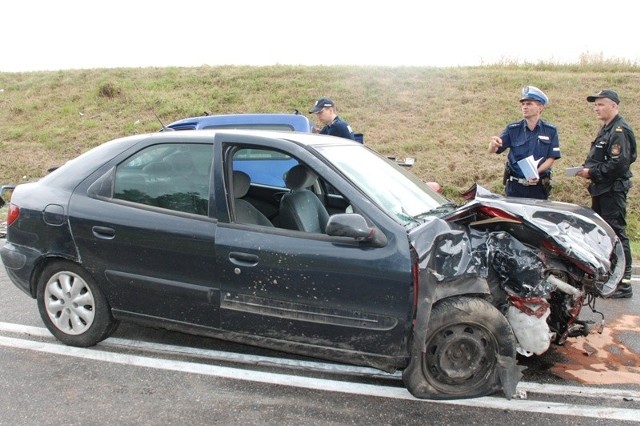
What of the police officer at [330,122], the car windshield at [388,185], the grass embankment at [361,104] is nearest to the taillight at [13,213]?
the car windshield at [388,185]

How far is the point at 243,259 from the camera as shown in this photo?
3150 millimetres

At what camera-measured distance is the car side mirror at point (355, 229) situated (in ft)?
9.43

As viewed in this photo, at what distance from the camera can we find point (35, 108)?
57.4ft

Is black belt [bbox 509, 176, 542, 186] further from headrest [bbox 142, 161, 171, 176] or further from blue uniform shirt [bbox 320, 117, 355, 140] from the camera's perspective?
headrest [bbox 142, 161, 171, 176]

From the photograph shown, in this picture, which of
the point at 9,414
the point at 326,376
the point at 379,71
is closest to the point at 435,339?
the point at 326,376


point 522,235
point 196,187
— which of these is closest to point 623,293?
point 522,235

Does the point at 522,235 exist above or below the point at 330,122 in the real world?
below

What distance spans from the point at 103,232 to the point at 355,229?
5.60 ft

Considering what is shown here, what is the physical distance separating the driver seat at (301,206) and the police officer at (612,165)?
3022 mm

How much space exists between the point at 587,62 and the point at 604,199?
46.5ft

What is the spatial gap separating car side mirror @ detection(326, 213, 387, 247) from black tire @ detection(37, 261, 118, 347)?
1749 mm

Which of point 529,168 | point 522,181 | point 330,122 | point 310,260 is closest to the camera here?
point 310,260

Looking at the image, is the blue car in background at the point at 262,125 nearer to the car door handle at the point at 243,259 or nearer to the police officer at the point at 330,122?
the police officer at the point at 330,122

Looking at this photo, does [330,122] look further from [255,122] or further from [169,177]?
[169,177]
